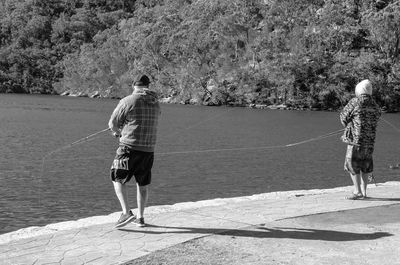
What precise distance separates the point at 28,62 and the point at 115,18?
3754cm

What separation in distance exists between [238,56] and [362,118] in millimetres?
93602

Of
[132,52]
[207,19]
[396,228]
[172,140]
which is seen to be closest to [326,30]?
[207,19]

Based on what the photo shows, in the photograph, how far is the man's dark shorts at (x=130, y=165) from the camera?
6.53 metres

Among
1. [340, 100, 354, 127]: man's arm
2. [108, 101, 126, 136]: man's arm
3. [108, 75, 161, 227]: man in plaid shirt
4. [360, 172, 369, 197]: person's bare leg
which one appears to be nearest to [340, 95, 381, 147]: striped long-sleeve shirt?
[340, 100, 354, 127]: man's arm

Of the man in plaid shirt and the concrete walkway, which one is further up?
the man in plaid shirt

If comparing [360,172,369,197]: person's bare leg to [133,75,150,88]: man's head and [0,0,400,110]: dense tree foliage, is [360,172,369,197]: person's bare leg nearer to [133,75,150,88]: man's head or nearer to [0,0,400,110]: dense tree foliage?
[133,75,150,88]: man's head

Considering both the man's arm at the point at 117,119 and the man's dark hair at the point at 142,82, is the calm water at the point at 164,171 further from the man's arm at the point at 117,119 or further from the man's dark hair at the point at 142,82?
the man's dark hair at the point at 142,82

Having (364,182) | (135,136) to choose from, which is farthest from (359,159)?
(135,136)

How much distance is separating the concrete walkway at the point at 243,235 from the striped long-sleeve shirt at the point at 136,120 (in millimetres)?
1098

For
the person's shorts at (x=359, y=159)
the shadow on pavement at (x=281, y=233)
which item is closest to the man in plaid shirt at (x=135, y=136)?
the shadow on pavement at (x=281, y=233)

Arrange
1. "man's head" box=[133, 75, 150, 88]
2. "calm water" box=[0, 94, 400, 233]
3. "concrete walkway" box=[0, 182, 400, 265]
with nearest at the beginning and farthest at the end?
"concrete walkway" box=[0, 182, 400, 265], "man's head" box=[133, 75, 150, 88], "calm water" box=[0, 94, 400, 233]

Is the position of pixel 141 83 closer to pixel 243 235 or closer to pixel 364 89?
pixel 243 235

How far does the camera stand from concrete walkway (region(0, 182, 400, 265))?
5.33 meters

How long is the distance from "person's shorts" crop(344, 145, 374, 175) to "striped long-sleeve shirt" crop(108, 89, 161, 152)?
374cm
